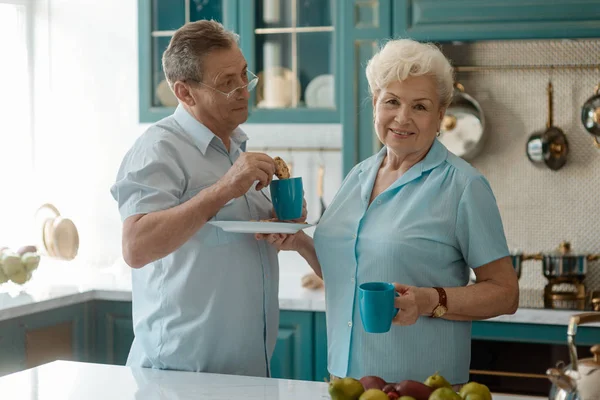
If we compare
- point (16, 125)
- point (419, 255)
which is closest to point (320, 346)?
point (419, 255)

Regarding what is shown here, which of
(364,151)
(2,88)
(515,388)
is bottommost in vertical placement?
(515,388)

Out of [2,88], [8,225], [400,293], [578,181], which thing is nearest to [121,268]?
[8,225]

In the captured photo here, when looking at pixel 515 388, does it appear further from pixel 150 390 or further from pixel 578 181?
pixel 150 390

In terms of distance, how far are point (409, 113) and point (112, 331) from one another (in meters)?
1.93

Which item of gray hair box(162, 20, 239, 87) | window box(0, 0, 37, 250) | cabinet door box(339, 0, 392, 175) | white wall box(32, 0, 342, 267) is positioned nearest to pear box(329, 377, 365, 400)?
gray hair box(162, 20, 239, 87)

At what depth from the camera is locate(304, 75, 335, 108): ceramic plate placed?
344cm

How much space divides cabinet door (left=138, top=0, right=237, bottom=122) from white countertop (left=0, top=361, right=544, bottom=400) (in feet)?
5.79

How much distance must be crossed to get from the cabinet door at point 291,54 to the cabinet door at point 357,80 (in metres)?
0.19

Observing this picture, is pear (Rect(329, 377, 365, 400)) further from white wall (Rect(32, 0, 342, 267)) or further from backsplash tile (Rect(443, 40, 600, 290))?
white wall (Rect(32, 0, 342, 267))

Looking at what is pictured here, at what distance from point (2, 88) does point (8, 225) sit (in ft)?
2.21

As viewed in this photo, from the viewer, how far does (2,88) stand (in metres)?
4.14

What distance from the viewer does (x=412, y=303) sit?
1746mm

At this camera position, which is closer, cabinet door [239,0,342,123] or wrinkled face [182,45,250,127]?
wrinkled face [182,45,250,127]

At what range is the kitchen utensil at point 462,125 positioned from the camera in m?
3.49
